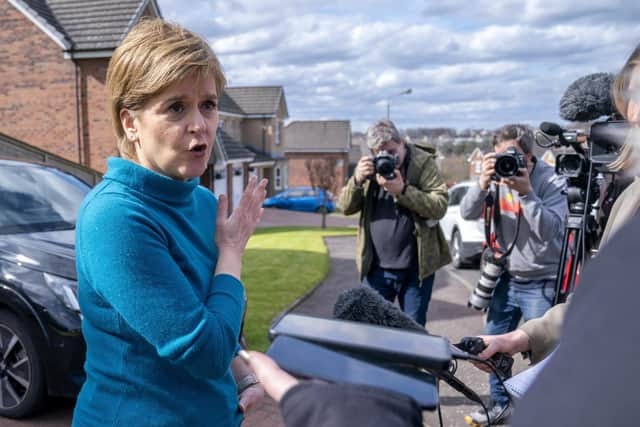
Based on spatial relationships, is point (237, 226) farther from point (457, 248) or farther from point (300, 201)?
point (300, 201)

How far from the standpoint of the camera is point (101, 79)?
15.1m

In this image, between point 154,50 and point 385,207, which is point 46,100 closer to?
point 385,207

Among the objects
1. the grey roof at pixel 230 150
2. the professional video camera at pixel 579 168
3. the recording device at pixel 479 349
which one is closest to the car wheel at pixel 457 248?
the professional video camera at pixel 579 168

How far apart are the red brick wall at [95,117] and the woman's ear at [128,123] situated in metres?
14.7

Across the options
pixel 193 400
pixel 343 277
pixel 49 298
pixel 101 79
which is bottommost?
pixel 343 277

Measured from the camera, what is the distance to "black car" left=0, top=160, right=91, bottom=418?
342 centimetres

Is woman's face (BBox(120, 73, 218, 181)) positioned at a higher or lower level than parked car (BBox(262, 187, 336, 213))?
higher

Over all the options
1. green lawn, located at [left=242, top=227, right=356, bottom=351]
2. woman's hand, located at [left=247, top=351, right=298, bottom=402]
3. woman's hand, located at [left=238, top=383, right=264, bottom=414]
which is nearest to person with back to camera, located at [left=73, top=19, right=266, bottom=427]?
woman's hand, located at [left=238, top=383, right=264, bottom=414]

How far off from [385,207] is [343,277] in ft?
19.9

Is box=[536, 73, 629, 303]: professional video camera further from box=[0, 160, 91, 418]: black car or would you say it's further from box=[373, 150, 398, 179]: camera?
box=[0, 160, 91, 418]: black car

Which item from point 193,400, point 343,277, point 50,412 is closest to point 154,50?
point 193,400

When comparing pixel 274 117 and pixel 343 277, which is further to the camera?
pixel 274 117

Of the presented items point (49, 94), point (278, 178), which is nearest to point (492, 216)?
point (49, 94)

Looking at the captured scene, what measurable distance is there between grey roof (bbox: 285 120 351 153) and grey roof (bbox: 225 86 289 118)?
967cm
